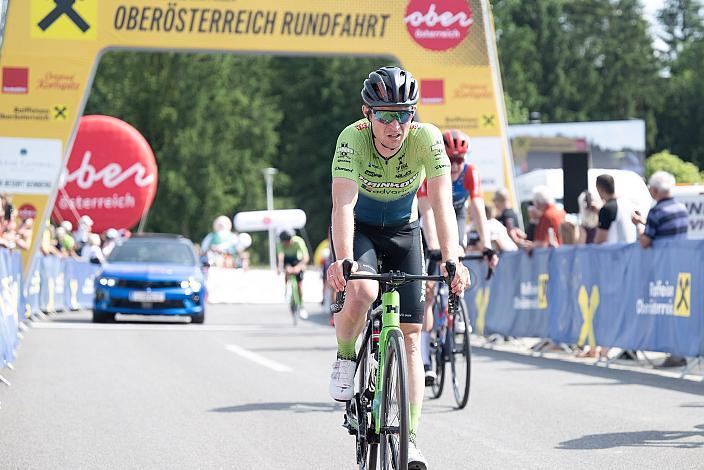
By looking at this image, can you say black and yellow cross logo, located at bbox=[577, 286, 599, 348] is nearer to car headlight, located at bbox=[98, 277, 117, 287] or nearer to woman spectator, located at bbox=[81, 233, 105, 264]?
car headlight, located at bbox=[98, 277, 117, 287]

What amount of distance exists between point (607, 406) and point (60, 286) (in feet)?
59.8

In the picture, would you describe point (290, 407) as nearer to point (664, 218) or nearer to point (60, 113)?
point (664, 218)

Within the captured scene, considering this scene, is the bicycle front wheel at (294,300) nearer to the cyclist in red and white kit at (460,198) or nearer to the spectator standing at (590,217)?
the spectator standing at (590,217)

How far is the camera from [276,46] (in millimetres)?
27203

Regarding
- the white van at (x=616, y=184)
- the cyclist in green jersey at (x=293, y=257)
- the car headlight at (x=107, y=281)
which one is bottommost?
the car headlight at (x=107, y=281)

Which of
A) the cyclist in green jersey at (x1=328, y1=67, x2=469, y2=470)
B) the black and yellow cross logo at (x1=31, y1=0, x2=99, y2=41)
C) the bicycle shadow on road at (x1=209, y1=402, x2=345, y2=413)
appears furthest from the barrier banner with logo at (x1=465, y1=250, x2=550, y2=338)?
the cyclist in green jersey at (x1=328, y1=67, x2=469, y2=470)

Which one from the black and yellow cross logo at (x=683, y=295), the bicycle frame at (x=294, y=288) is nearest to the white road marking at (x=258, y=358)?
the black and yellow cross logo at (x=683, y=295)

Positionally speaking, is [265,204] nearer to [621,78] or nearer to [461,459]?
[621,78]

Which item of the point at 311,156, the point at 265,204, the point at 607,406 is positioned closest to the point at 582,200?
the point at 607,406

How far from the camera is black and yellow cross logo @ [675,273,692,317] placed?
13523mm

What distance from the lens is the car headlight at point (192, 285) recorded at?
76.8ft

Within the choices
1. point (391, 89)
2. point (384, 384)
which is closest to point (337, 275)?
point (384, 384)

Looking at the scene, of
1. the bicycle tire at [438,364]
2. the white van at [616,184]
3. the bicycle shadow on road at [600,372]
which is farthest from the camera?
the white van at [616,184]

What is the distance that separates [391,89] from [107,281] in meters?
17.0
